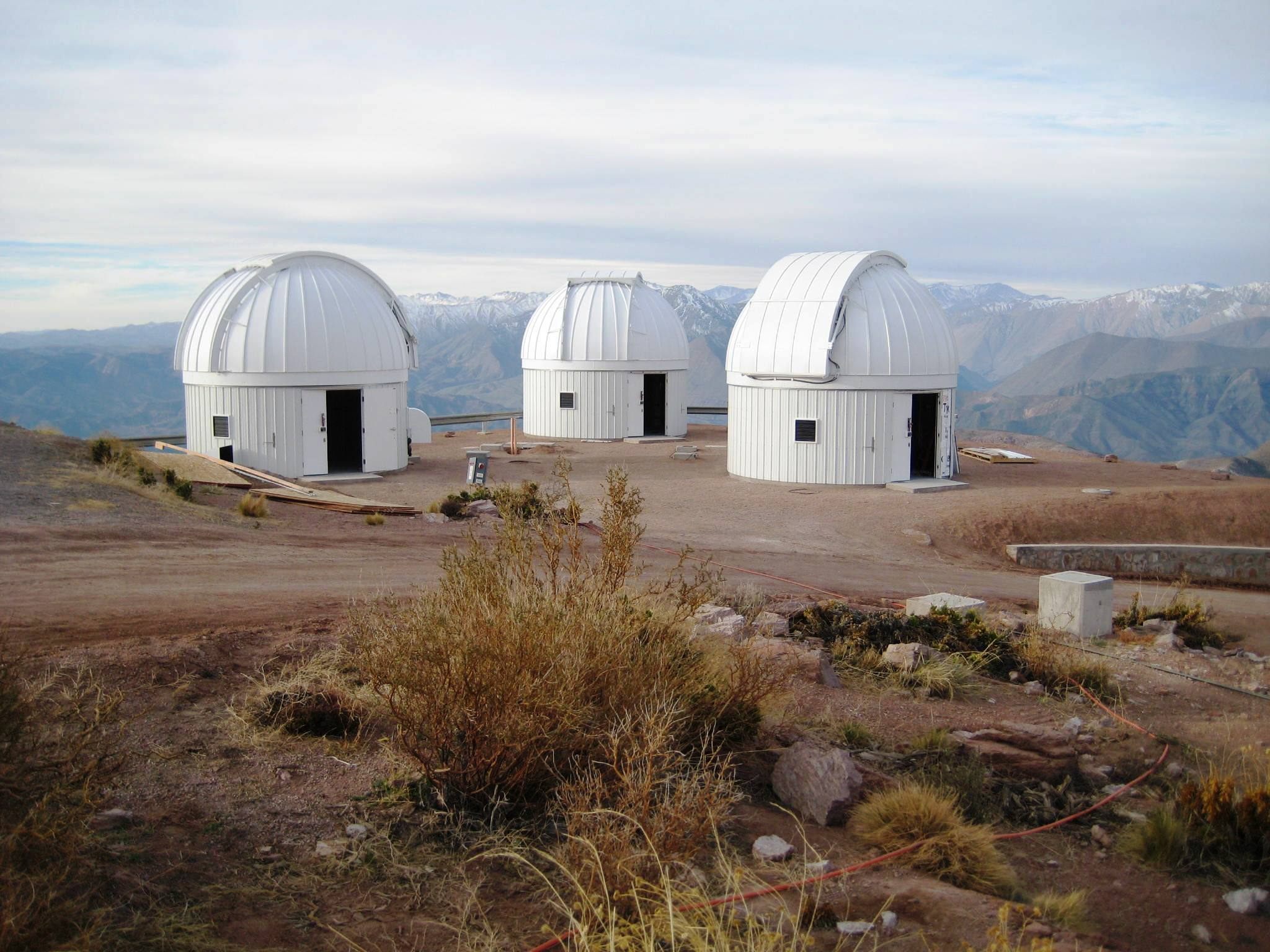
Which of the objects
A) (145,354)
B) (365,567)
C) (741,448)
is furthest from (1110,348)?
(365,567)

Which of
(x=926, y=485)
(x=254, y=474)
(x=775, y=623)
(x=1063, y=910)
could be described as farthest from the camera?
(x=926, y=485)

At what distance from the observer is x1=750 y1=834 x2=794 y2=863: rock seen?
4.35 metres

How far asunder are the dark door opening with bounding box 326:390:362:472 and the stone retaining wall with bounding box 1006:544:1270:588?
13765 mm

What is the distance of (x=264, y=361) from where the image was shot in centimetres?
2020

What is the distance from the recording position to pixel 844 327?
19.9 meters

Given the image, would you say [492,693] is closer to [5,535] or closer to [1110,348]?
[5,535]

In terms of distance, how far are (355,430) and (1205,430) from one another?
418ft

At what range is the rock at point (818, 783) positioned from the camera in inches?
190

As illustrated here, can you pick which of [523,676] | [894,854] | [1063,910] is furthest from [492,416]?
[1063,910]

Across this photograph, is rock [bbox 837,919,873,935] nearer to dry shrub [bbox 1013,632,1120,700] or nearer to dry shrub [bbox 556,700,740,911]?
dry shrub [bbox 556,700,740,911]

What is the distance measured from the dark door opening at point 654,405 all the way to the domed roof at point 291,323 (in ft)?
30.0

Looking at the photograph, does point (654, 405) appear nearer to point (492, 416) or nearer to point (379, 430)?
point (492, 416)

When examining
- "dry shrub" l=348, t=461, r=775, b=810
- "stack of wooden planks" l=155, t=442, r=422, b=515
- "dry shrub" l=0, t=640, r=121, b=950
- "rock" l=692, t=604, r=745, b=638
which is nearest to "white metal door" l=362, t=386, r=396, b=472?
"stack of wooden planks" l=155, t=442, r=422, b=515

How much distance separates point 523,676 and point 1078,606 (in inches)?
278
